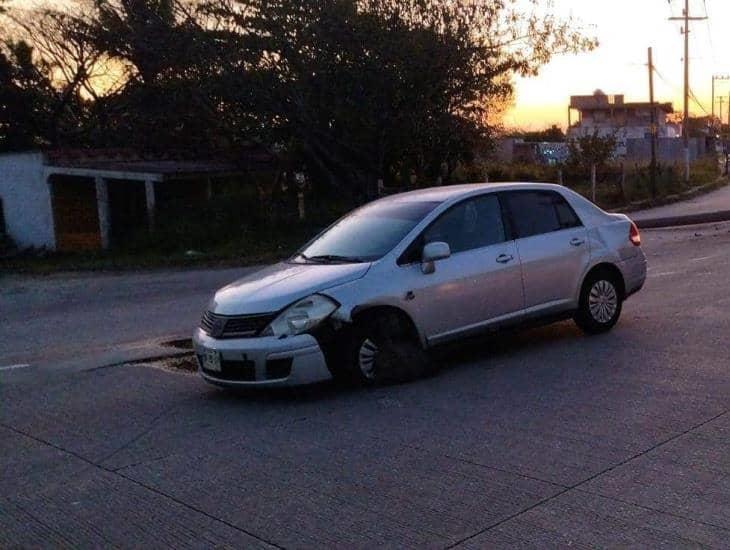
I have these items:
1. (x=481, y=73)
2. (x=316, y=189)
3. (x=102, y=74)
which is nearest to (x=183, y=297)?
(x=481, y=73)

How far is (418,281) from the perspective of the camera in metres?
7.73

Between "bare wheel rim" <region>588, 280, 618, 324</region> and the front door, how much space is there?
1052 mm

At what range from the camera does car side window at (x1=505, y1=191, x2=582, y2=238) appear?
8703 mm

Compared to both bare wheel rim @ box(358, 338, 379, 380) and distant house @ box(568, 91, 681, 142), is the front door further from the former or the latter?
distant house @ box(568, 91, 681, 142)

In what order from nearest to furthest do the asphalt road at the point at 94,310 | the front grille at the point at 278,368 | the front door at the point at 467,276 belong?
the front grille at the point at 278,368 < the front door at the point at 467,276 < the asphalt road at the point at 94,310

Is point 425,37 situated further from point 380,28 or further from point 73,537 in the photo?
point 73,537

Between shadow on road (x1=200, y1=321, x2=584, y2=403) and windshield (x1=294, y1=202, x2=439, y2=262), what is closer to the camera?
shadow on road (x1=200, y1=321, x2=584, y2=403)

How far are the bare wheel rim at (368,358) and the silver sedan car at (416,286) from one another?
11 millimetres

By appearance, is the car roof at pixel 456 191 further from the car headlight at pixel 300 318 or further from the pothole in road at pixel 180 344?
the pothole in road at pixel 180 344

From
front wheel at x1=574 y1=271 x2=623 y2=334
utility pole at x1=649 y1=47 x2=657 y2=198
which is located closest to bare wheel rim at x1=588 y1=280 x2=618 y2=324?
front wheel at x1=574 y1=271 x2=623 y2=334

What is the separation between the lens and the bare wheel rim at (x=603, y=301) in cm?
909

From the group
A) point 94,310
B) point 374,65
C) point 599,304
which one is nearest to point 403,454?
point 599,304

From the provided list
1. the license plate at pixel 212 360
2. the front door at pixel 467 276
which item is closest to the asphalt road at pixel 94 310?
the license plate at pixel 212 360


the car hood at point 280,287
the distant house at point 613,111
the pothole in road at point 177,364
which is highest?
the distant house at point 613,111
